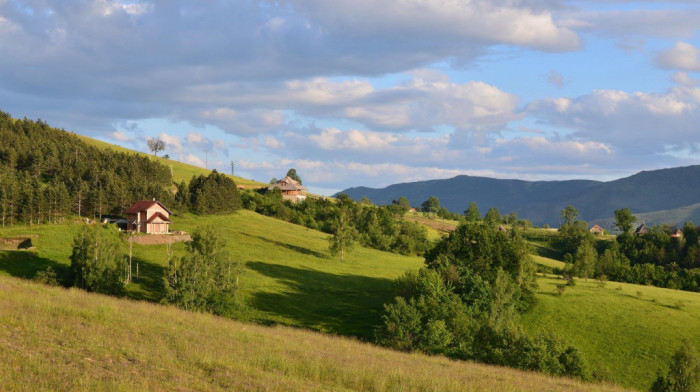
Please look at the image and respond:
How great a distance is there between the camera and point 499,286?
204 ft

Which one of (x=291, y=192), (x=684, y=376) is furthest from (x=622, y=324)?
(x=291, y=192)

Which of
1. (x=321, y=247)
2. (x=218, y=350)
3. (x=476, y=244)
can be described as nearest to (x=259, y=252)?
(x=321, y=247)

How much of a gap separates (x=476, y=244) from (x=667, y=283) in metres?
56.4

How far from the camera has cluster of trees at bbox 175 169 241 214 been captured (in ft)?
373

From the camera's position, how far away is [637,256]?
15575 cm

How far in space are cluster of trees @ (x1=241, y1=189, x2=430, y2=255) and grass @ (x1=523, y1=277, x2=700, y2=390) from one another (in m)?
49.0

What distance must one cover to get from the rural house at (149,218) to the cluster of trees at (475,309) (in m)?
48.3

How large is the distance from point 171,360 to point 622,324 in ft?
187

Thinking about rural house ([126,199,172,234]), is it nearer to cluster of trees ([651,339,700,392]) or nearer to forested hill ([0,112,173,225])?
forested hill ([0,112,173,225])

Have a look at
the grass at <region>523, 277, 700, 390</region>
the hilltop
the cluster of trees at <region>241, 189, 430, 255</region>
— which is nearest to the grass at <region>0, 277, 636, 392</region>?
the hilltop

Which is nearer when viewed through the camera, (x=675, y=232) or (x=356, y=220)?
(x=356, y=220)

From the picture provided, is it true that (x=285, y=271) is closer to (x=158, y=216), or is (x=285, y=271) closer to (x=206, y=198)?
(x=158, y=216)

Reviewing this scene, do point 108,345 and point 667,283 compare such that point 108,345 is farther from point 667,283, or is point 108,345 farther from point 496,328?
point 667,283

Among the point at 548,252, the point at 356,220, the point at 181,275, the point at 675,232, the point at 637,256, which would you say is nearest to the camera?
the point at 181,275
